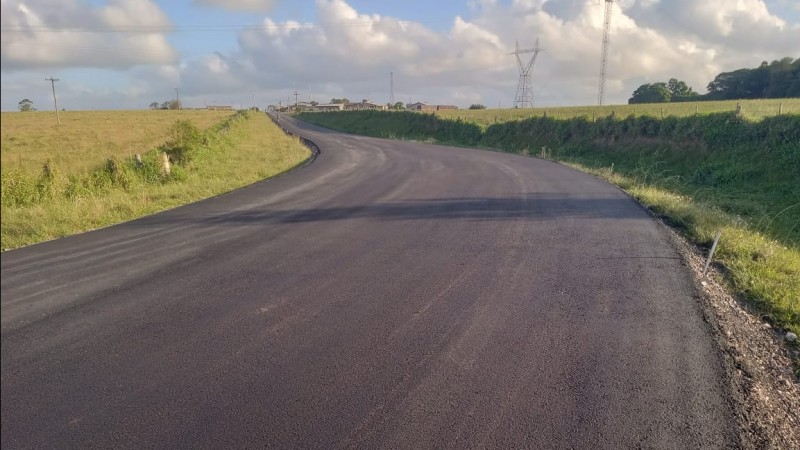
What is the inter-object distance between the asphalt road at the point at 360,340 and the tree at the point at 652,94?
92.4m

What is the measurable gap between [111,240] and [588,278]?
7496 millimetres

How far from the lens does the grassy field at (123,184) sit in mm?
4309

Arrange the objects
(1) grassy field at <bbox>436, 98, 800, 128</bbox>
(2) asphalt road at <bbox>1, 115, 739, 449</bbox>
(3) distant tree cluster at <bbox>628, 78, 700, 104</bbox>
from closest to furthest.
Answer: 1. (2) asphalt road at <bbox>1, 115, 739, 449</bbox>
2. (1) grassy field at <bbox>436, 98, 800, 128</bbox>
3. (3) distant tree cluster at <bbox>628, 78, 700, 104</bbox>

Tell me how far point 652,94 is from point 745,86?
19559 millimetres

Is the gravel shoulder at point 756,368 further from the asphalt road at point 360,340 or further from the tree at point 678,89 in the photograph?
the tree at point 678,89

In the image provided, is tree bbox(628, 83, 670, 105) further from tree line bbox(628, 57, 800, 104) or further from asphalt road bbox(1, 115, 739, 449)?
asphalt road bbox(1, 115, 739, 449)

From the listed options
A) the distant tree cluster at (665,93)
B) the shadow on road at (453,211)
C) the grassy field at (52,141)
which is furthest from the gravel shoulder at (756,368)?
the distant tree cluster at (665,93)

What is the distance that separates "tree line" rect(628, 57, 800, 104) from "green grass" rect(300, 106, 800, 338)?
45247 mm

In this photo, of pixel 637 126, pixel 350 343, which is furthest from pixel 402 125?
pixel 350 343

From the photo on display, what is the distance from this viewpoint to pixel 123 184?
11086 mm

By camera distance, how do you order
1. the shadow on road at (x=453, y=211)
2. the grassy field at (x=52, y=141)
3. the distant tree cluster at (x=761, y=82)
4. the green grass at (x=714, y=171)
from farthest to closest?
the distant tree cluster at (x=761, y=82), the shadow on road at (x=453, y=211), the green grass at (x=714, y=171), the grassy field at (x=52, y=141)

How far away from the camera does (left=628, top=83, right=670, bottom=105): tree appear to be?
89781 mm

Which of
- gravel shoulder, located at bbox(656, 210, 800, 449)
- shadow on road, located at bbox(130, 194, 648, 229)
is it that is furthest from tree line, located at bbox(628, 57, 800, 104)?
gravel shoulder, located at bbox(656, 210, 800, 449)

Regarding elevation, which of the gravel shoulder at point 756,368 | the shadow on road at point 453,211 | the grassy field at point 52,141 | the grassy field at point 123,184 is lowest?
the gravel shoulder at point 756,368
